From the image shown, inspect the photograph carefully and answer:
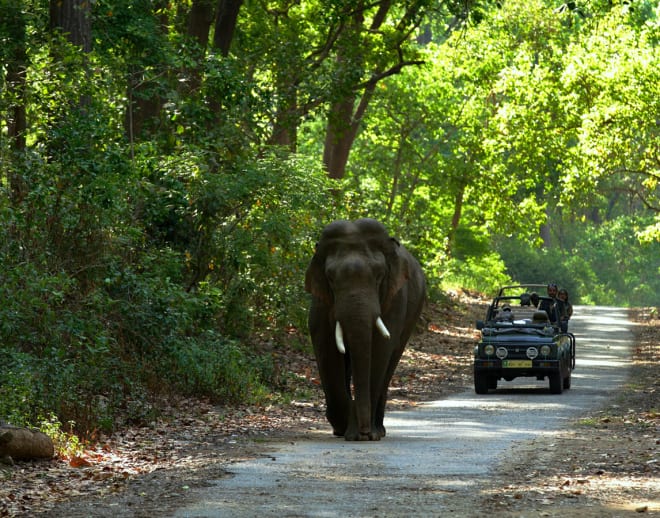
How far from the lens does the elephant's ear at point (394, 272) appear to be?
14773mm

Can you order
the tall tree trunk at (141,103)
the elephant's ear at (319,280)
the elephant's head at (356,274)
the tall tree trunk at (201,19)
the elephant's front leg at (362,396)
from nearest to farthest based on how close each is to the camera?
the elephant's front leg at (362,396) → the elephant's head at (356,274) → the elephant's ear at (319,280) → the tall tree trunk at (141,103) → the tall tree trunk at (201,19)

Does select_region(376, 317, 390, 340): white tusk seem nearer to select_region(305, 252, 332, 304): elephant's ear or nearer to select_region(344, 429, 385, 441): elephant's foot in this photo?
select_region(305, 252, 332, 304): elephant's ear

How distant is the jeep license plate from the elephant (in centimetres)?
529

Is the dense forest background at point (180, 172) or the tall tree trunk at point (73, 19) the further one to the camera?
the tall tree trunk at point (73, 19)

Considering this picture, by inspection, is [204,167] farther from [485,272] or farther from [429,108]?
[485,272]

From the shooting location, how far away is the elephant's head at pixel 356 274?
14148 mm

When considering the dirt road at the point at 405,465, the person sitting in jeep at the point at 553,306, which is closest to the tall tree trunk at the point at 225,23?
the person sitting in jeep at the point at 553,306

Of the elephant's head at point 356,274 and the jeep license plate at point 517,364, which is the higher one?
the elephant's head at point 356,274

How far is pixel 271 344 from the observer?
82.4 feet

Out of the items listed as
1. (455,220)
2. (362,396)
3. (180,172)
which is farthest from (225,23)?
(455,220)

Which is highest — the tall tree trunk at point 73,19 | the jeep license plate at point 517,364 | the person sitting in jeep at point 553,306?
the tall tree trunk at point 73,19

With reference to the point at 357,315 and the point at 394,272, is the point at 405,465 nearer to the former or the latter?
the point at 357,315

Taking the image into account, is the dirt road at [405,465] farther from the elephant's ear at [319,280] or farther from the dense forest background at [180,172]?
the dense forest background at [180,172]

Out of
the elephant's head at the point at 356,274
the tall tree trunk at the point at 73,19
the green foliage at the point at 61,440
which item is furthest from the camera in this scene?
the tall tree trunk at the point at 73,19
